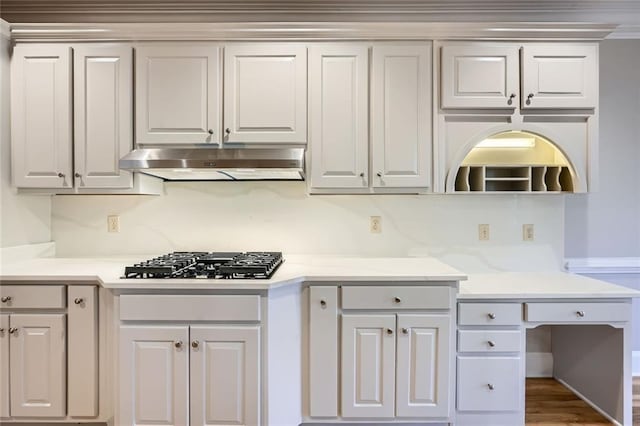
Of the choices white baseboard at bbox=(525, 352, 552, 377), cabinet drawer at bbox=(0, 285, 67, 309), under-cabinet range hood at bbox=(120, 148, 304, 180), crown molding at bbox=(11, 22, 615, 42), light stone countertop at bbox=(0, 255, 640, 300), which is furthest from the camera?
white baseboard at bbox=(525, 352, 552, 377)

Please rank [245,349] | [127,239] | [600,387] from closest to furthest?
[245,349], [600,387], [127,239]

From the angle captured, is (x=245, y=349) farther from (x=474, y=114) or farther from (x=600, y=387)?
(x=600, y=387)

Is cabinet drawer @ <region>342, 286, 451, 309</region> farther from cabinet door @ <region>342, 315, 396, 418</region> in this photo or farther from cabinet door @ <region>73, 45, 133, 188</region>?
cabinet door @ <region>73, 45, 133, 188</region>

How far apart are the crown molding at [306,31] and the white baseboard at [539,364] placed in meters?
2.21

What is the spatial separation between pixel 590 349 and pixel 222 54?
2963 mm

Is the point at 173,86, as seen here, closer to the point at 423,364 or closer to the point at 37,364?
the point at 37,364

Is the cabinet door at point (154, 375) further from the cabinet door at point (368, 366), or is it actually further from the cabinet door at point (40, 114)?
the cabinet door at point (40, 114)

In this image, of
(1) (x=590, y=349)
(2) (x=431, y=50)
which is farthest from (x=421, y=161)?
(1) (x=590, y=349)

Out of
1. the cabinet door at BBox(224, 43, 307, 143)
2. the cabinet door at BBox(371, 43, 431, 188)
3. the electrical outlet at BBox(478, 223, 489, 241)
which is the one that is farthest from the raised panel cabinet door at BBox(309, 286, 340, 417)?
the electrical outlet at BBox(478, 223, 489, 241)

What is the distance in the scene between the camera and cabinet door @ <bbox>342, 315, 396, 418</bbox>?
1990mm

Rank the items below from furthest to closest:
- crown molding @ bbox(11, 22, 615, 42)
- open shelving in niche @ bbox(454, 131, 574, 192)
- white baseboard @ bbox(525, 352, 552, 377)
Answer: white baseboard @ bbox(525, 352, 552, 377)
open shelving in niche @ bbox(454, 131, 574, 192)
crown molding @ bbox(11, 22, 615, 42)

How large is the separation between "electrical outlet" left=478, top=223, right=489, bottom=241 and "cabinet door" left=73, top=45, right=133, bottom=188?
243 centimetres

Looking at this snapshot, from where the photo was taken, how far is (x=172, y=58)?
2.30 m

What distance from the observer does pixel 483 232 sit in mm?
2686
